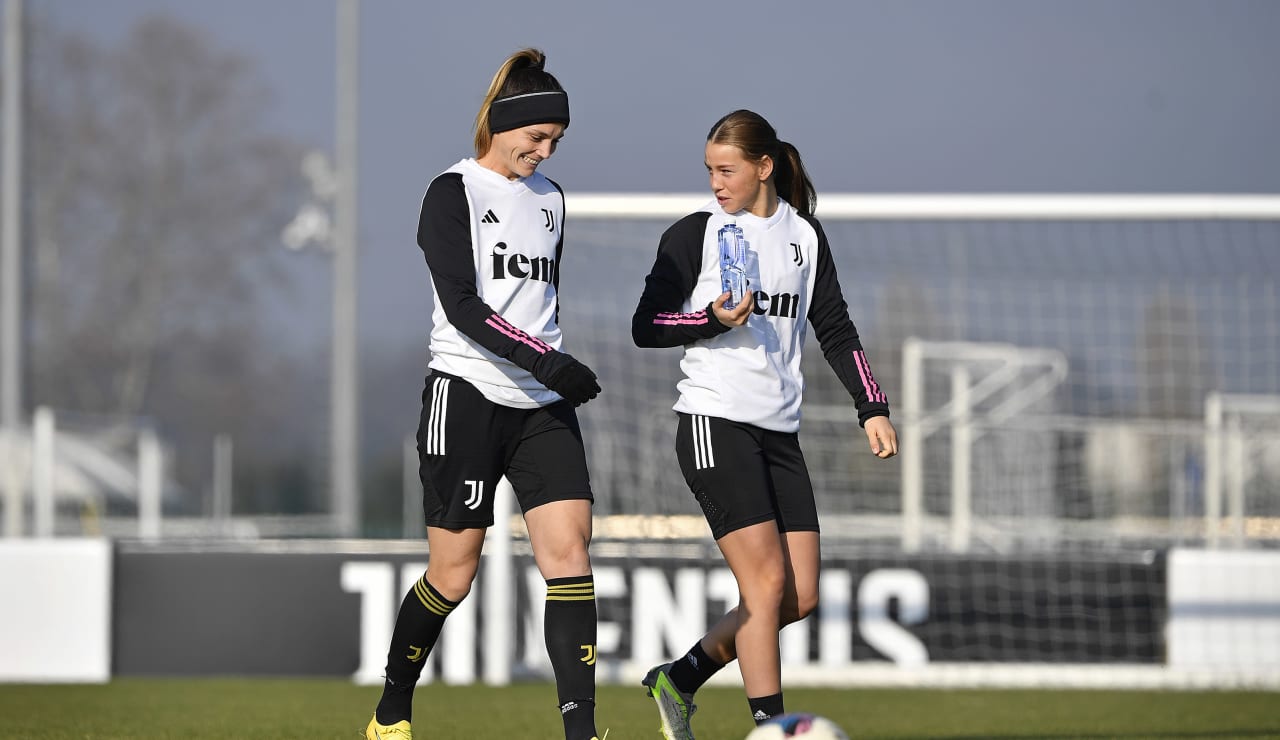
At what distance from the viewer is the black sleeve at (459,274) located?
4797mm

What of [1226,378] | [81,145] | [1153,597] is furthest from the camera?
[81,145]

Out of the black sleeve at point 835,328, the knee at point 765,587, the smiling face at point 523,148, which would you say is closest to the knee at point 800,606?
the knee at point 765,587

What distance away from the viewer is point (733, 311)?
4.93 meters

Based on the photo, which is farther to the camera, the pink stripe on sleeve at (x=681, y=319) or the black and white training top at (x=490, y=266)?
the pink stripe on sleeve at (x=681, y=319)

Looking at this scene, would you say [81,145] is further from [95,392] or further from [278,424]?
[278,424]

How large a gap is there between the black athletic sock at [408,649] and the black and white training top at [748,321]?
3.44ft

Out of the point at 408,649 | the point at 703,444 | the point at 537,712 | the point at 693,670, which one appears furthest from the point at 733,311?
the point at 537,712

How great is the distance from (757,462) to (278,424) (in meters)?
40.6

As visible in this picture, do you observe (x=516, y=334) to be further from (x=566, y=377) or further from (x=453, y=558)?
(x=453, y=558)

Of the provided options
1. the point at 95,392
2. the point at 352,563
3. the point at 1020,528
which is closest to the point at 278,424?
the point at 95,392

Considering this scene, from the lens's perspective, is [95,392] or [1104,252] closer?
[1104,252]

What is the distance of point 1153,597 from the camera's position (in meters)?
10.2

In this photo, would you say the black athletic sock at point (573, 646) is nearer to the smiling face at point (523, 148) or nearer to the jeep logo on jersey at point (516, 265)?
the jeep logo on jersey at point (516, 265)

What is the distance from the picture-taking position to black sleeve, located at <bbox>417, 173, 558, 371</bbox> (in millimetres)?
4797
